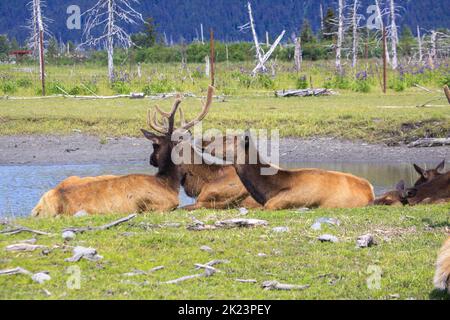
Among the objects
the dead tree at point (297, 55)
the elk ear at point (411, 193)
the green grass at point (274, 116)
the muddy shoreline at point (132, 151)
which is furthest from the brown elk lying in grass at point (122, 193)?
the dead tree at point (297, 55)

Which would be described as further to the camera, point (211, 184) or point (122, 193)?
point (211, 184)

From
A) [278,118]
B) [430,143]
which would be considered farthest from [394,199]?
[278,118]

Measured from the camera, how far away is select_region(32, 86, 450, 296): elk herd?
1192 cm

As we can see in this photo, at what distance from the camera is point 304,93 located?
28.6 meters

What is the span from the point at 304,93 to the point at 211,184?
15.9 meters

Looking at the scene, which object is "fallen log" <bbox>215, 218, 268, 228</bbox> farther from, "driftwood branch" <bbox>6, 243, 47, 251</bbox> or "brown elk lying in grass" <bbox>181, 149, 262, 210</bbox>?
"brown elk lying in grass" <bbox>181, 149, 262, 210</bbox>

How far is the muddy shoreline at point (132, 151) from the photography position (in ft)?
66.1

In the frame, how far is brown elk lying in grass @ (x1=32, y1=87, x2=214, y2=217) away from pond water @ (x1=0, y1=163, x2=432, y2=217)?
1873 millimetres

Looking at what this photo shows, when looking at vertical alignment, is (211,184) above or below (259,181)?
below

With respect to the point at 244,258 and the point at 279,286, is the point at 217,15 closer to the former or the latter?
the point at 244,258

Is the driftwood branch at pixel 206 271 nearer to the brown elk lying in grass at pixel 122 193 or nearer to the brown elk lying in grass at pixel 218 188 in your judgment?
the brown elk lying in grass at pixel 122 193
